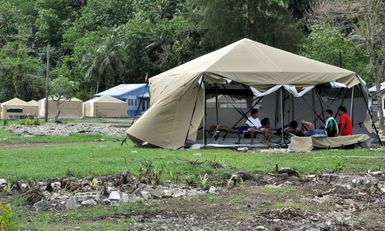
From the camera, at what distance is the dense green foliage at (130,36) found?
42.8 m

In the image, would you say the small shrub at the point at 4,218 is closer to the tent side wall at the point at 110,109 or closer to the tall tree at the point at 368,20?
the tall tree at the point at 368,20

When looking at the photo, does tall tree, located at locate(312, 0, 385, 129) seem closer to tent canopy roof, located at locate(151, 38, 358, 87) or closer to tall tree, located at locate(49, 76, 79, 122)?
tent canopy roof, located at locate(151, 38, 358, 87)

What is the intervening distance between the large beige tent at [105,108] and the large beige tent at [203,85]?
119ft

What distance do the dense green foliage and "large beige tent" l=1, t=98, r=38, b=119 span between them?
27.4 ft

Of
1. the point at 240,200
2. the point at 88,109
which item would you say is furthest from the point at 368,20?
the point at 88,109

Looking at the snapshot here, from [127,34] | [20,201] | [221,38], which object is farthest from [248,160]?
[127,34]

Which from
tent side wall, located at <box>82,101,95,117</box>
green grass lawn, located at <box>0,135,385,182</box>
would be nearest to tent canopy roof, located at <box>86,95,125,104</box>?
tent side wall, located at <box>82,101,95,117</box>

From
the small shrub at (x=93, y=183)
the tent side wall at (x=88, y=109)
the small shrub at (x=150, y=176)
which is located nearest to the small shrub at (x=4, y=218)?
the small shrub at (x=93, y=183)

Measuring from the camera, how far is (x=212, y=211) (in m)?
7.88

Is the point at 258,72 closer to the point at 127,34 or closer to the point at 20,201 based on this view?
the point at 20,201

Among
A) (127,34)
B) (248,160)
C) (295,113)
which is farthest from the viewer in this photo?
(127,34)

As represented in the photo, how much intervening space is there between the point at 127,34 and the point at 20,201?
5478 cm

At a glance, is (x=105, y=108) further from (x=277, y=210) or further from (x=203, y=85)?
(x=277, y=210)

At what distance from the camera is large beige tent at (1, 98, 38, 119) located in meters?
48.7
